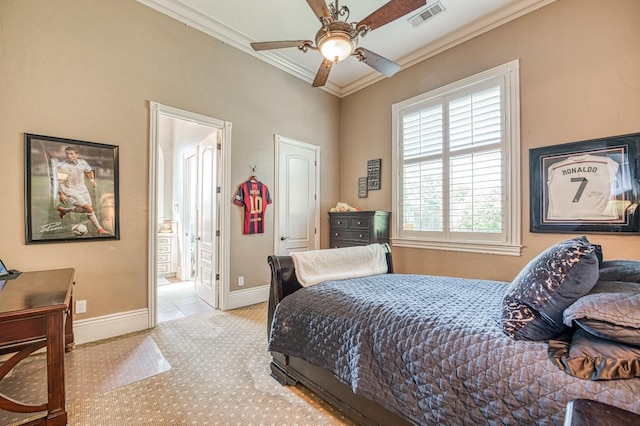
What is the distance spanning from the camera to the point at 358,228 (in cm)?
411

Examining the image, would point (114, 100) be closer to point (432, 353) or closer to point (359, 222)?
point (359, 222)

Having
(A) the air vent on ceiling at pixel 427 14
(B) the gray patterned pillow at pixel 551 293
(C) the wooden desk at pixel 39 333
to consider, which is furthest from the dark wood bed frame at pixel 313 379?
(A) the air vent on ceiling at pixel 427 14

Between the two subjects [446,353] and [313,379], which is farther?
[313,379]

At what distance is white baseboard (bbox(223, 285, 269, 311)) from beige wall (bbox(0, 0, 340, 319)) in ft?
0.30

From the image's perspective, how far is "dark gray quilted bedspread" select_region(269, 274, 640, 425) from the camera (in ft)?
3.06

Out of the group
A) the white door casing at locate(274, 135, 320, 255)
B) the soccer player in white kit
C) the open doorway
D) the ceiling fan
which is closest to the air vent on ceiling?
the ceiling fan

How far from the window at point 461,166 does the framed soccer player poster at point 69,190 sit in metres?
3.50

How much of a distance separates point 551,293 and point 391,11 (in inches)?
83.4

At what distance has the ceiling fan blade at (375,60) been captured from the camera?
2434 mm

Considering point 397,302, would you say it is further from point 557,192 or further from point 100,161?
point 100,161

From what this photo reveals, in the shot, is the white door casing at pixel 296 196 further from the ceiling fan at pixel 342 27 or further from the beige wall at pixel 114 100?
the ceiling fan at pixel 342 27

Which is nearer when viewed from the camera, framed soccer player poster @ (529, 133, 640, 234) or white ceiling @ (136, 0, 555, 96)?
framed soccer player poster @ (529, 133, 640, 234)

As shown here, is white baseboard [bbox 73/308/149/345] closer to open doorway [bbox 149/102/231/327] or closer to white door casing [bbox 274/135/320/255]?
open doorway [bbox 149/102/231/327]

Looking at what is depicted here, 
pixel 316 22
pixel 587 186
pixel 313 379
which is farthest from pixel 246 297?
pixel 587 186
